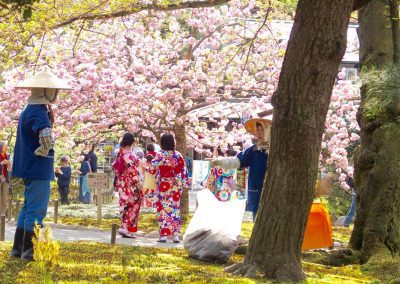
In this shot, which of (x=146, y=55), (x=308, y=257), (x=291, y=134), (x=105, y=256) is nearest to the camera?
(x=291, y=134)

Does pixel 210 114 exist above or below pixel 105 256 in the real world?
above

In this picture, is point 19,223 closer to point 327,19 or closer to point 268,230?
point 268,230

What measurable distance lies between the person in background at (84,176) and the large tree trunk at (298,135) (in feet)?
56.2

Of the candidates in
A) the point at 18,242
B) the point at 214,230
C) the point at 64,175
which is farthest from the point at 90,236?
the point at 64,175

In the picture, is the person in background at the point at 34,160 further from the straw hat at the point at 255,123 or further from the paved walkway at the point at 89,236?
the paved walkway at the point at 89,236

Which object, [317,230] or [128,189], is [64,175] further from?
[317,230]

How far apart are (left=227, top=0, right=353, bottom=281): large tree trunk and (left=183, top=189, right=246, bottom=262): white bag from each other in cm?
147

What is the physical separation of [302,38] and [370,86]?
3216 millimetres

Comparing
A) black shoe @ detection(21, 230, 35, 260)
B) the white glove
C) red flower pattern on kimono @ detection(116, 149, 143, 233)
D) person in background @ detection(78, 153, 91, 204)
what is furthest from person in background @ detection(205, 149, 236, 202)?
black shoe @ detection(21, 230, 35, 260)

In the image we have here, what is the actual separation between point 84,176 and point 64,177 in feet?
5.49

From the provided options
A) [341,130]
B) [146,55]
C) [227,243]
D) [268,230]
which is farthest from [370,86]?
[341,130]

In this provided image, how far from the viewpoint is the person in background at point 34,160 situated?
8.03 meters

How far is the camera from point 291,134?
24.8ft

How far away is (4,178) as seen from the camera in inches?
697
